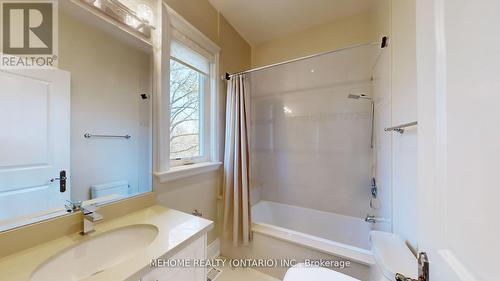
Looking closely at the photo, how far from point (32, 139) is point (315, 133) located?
2341 mm

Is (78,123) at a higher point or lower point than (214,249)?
higher

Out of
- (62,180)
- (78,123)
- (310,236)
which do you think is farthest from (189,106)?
(310,236)

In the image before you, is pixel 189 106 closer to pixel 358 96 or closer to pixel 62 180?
pixel 62 180

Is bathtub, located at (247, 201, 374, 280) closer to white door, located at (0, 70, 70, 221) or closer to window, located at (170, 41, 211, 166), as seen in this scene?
Result: window, located at (170, 41, 211, 166)

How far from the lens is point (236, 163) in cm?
187

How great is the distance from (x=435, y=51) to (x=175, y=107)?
5.33 feet

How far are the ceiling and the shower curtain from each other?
76 cm

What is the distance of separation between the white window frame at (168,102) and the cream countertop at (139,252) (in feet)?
1.13

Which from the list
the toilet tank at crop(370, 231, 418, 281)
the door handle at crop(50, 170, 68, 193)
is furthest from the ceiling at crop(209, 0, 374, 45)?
the toilet tank at crop(370, 231, 418, 281)

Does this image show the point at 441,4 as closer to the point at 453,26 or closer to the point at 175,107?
the point at 453,26

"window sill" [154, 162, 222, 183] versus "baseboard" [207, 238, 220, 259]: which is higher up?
"window sill" [154, 162, 222, 183]

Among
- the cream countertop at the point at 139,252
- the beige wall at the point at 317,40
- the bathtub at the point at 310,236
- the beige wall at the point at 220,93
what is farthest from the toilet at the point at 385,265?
the beige wall at the point at 317,40

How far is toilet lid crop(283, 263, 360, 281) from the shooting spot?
A: 93 centimetres

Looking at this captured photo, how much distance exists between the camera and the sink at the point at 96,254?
74 centimetres
